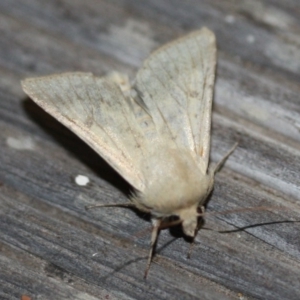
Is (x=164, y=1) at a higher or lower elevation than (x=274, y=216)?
higher

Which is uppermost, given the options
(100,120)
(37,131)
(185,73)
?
(185,73)

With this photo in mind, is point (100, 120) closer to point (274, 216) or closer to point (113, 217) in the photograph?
point (113, 217)

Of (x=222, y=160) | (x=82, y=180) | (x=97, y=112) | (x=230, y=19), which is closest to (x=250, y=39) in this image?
(x=230, y=19)

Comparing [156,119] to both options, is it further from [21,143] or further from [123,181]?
[21,143]

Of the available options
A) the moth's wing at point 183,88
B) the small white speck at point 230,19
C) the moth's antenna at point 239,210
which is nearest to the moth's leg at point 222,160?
the moth's wing at point 183,88

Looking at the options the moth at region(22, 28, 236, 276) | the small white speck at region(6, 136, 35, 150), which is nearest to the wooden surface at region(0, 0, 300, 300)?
the small white speck at region(6, 136, 35, 150)

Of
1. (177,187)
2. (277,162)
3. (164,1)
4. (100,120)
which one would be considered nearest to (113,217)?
(177,187)

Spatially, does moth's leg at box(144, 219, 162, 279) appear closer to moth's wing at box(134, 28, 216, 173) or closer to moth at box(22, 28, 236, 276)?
moth at box(22, 28, 236, 276)
